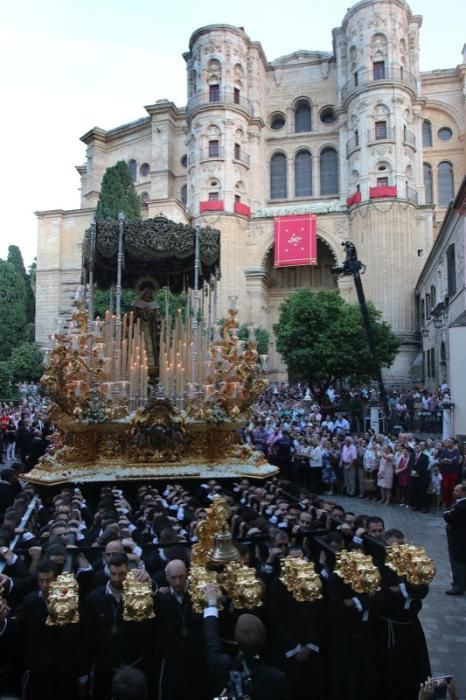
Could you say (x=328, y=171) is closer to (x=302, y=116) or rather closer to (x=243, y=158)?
(x=302, y=116)

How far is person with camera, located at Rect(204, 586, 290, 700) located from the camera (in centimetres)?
315

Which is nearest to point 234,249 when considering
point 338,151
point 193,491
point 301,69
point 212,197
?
point 212,197

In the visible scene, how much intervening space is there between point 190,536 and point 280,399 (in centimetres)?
2634

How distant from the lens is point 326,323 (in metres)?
30.6

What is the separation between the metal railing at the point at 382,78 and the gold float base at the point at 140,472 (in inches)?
1493

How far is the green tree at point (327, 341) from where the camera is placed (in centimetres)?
2956

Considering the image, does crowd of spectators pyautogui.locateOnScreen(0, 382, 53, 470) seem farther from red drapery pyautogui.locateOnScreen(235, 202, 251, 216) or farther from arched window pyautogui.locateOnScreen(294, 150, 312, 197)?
arched window pyautogui.locateOnScreen(294, 150, 312, 197)

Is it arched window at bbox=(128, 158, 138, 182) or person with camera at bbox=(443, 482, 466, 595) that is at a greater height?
arched window at bbox=(128, 158, 138, 182)

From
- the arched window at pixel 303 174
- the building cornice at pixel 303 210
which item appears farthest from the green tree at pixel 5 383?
the arched window at pixel 303 174

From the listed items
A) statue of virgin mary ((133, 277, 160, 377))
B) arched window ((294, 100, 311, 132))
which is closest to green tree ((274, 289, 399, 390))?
statue of virgin mary ((133, 277, 160, 377))

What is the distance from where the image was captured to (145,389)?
13.1 m

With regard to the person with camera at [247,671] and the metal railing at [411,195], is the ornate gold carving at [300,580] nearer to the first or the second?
the person with camera at [247,671]

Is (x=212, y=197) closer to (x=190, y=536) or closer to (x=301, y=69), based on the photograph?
(x=301, y=69)

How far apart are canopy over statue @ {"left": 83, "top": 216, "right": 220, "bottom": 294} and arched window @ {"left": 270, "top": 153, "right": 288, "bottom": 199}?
3691 cm
